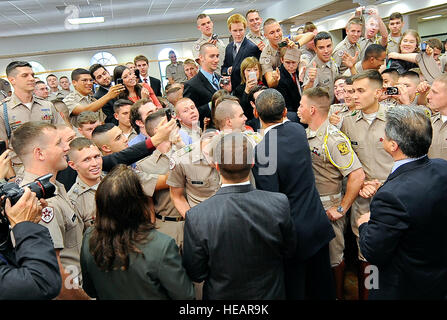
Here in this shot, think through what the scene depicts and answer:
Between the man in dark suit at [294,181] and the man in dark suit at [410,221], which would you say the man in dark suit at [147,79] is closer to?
the man in dark suit at [294,181]

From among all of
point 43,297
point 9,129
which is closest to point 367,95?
point 43,297

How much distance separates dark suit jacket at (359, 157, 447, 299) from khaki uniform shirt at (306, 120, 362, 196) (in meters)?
0.68

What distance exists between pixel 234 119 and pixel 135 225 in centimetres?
128

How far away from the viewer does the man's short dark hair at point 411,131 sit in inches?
64.5

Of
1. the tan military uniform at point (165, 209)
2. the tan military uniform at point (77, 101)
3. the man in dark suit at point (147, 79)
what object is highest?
the man in dark suit at point (147, 79)

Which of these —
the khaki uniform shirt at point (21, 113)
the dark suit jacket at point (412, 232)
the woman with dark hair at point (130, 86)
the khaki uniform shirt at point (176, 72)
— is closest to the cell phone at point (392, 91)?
the dark suit jacket at point (412, 232)

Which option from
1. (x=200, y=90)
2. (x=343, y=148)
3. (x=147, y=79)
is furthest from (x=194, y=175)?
(x=147, y=79)

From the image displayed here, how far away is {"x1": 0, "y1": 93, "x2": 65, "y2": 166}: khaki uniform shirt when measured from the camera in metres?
3.32

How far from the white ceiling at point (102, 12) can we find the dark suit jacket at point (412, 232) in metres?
8.42

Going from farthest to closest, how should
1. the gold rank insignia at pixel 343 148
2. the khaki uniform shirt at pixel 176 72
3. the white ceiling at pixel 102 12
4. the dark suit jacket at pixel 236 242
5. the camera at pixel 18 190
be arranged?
the khaki uniform shirt at pixel 176 72 → the white ceiling at pixel 102 12 → the gold rank insignia at pixel 343 148 → the dark suit jacket at pixel 236 242 → the camera at pixel 18 190

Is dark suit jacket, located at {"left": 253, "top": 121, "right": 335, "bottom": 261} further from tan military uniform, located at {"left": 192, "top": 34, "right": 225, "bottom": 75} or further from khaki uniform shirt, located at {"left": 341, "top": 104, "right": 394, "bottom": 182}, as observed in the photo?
tan military uniform, located at {"left": 192, "top": 34, "right": 225, "bottom": 75}

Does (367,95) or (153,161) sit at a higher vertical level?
(367,95)

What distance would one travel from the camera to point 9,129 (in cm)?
333
